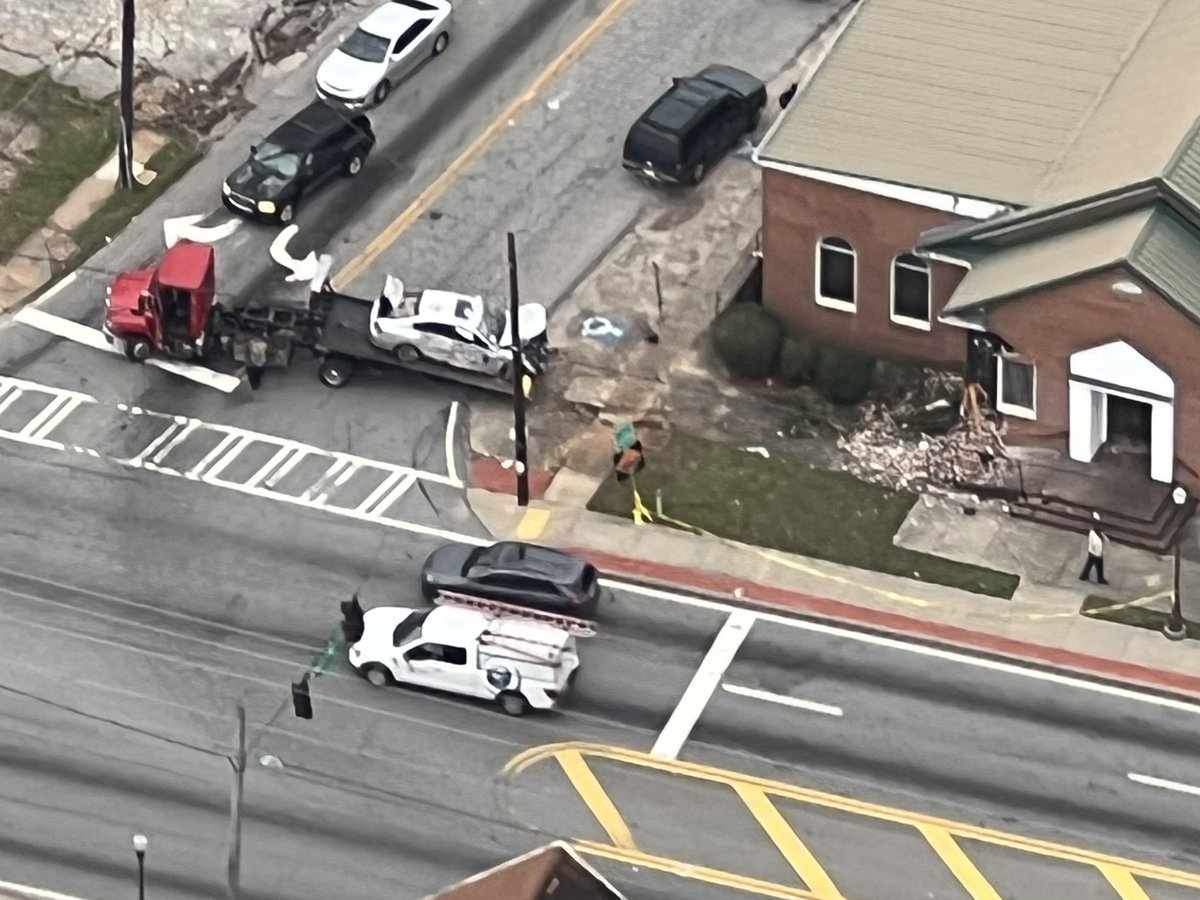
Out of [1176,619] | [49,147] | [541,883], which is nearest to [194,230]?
[49,147]

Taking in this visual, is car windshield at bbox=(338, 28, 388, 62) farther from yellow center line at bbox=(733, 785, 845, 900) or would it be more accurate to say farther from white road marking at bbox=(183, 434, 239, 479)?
yellow center line at bbox=(733, 785, 845, 900)

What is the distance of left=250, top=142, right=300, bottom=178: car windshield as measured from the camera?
226ft

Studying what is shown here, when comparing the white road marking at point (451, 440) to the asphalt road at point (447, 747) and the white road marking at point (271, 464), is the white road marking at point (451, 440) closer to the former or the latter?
the asphalt road at point (447, 747)

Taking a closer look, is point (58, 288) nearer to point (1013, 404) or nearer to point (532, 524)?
point (532, 524)

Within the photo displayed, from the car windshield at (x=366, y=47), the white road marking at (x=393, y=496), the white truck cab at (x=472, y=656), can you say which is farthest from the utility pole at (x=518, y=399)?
the car windshield at (x=366, y=47)

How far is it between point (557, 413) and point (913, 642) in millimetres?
11107

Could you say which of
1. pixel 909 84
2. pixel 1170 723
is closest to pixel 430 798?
pixel 1170 723

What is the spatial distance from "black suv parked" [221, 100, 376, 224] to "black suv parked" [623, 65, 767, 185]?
726 cm

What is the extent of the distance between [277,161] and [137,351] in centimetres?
730

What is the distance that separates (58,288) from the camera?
67562 millimetres

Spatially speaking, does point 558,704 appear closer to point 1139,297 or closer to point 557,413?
point 557,413

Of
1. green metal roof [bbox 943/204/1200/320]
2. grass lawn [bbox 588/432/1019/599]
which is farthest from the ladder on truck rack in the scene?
green metal roof [bbox 943/204/1200/320]

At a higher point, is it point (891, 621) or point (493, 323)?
point (891, 621)

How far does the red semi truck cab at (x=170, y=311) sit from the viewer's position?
6381 centimetres
